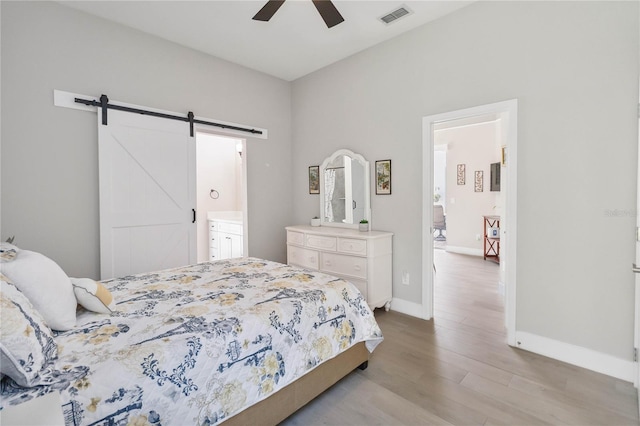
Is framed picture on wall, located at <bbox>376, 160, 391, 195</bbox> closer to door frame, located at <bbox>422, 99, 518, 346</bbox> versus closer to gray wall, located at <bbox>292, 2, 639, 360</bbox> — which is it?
gray wall, located at <bbox>292, 2, 639, 360</bbox>

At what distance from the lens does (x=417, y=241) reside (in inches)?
130

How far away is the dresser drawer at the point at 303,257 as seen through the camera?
3.77 meters

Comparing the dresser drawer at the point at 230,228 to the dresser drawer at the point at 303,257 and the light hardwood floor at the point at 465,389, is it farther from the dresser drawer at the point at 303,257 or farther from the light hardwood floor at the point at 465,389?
the light hardwood floor at the point at 465,389

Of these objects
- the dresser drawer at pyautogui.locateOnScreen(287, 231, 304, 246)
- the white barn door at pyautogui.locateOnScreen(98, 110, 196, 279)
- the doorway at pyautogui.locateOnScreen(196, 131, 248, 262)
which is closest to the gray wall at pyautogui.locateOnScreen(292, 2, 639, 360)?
the dresser drawer at pyautogui.locateOnScreen(287, 231, 304, 246)

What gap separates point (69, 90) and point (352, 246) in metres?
3.05

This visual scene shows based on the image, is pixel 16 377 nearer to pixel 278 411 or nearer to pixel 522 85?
pixel 278 411

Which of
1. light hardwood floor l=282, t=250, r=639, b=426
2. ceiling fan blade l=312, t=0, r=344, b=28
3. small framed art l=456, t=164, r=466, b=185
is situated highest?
ceiling fan blade l=312, t=0, r=344, b=28

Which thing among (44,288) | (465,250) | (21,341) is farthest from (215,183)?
(465,250)

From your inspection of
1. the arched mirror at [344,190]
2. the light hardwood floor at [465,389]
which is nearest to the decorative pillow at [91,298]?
the light hardwood floor at [465,389]

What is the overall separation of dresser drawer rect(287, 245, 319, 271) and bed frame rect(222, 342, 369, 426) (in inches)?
63.6

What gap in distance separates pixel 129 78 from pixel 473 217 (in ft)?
21.4

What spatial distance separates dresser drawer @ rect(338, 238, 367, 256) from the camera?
328 centimetres

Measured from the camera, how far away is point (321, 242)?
369 centimetres

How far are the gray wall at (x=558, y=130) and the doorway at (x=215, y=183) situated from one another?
3.41m
